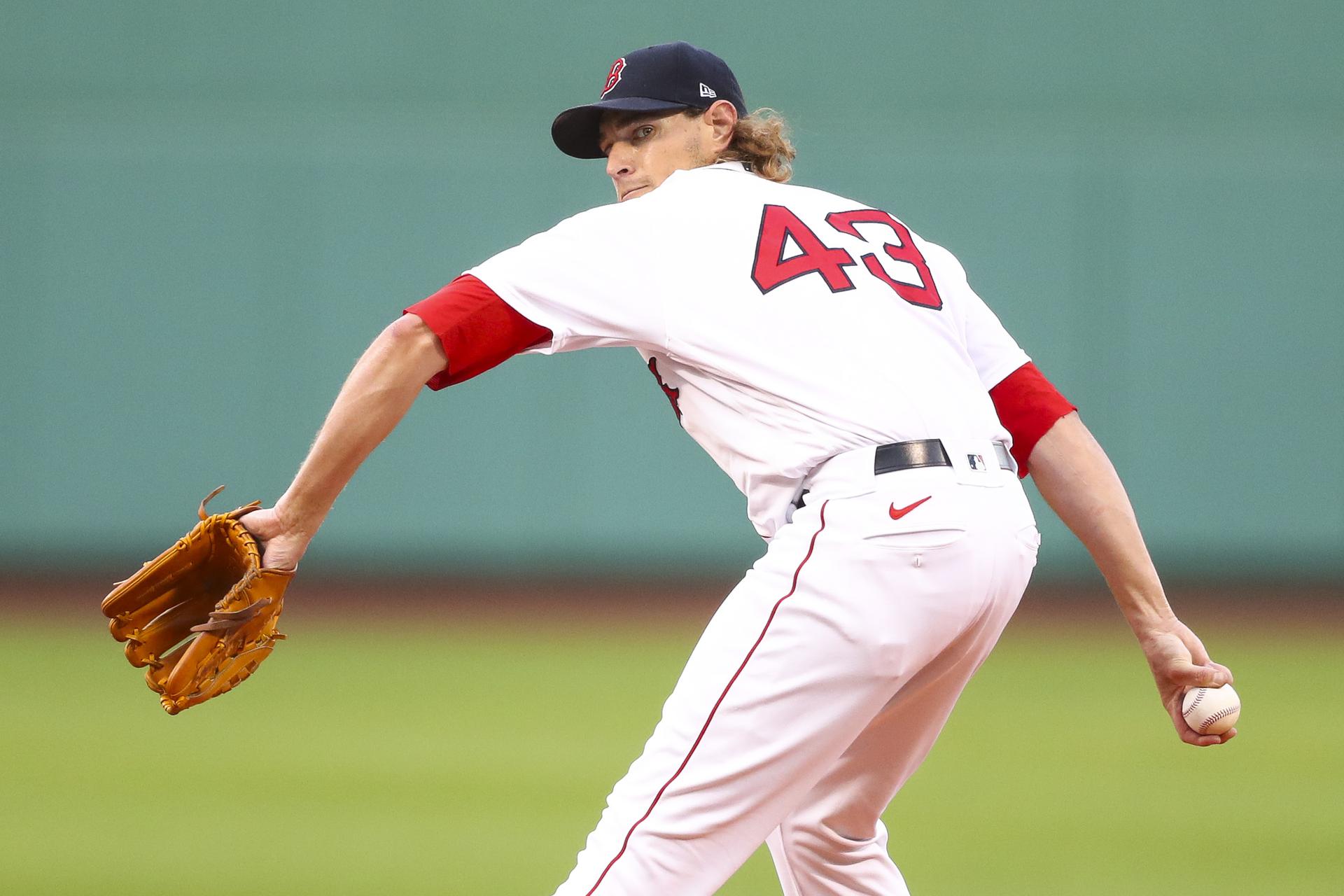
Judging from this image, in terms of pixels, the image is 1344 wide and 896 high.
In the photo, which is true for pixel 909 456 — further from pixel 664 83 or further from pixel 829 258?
pixel 664 83

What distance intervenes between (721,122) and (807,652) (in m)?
1.21

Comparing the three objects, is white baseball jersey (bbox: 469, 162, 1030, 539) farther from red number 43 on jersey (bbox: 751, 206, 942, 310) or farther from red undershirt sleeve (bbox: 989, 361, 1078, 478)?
red undershirt sleeve (bbox: 989, 361, 1078, 478)

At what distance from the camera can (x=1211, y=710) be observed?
2305 millimetres

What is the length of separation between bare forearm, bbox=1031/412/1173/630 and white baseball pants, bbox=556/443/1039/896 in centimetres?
26

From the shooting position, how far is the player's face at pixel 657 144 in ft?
9.05

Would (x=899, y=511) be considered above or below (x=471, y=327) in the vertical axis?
below

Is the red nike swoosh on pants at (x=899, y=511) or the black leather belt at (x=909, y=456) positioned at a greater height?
the black leather belt at (x=909, y=456)

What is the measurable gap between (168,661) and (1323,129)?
9.99 metres

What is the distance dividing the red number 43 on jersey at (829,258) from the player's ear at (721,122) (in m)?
0.46

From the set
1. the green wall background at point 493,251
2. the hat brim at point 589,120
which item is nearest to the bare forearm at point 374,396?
the hat brim at point 589,120

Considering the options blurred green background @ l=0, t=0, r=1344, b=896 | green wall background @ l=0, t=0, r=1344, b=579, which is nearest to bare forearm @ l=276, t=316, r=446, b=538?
blurred green background @ l=0, t=0, r=1344, b=896

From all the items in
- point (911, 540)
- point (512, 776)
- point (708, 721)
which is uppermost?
point (911, 540)

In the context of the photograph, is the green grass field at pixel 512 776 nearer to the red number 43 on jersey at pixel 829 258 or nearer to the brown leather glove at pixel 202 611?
the brown leather glove at pixel 202 611

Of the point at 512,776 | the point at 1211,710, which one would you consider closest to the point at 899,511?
the point at 1211,710
